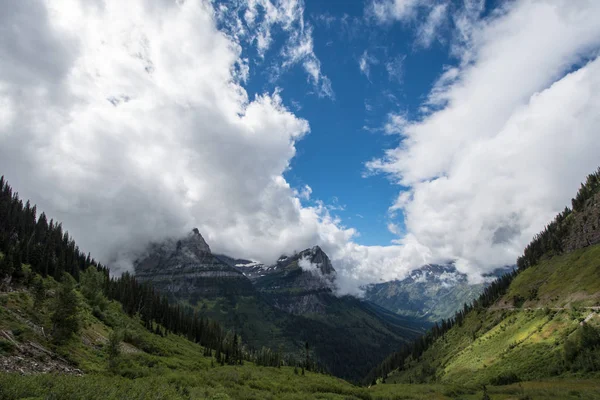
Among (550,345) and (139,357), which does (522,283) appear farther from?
(139,357)

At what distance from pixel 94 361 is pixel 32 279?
177 ft

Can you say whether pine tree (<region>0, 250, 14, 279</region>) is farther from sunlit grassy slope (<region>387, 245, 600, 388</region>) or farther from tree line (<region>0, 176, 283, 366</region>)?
sunlit grassy slope (<region>387, 245, 600, 388</region>)

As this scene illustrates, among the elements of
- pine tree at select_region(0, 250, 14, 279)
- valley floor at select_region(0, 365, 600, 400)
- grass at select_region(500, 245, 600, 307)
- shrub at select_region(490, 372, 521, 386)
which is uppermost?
grass at select_region(500, 245, 600, 307)

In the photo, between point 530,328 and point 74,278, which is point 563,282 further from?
point 74,278

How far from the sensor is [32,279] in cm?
8919

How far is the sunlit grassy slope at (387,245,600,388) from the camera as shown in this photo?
87.0 m

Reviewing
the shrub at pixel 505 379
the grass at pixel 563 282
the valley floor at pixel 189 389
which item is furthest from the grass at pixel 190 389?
the grass at pixel 563 282

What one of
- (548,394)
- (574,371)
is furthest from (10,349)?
(574,371)

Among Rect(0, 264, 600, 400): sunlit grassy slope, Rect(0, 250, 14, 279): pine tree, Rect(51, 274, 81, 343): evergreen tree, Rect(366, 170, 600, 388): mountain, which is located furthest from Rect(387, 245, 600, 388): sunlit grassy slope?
Rect(0, 250, 14, 279): pine tree

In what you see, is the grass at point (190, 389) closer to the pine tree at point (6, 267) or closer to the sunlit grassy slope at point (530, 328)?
the sunlit grassy slope at point (530, 328)

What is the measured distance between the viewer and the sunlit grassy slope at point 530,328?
87.0 meters

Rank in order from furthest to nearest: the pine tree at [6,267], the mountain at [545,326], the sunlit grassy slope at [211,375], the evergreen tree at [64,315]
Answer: the pine tree at [6,267] < the mountain at [545,326] < the evergreen tree at [64,315] < the sunlit grassy slope at [211,375]

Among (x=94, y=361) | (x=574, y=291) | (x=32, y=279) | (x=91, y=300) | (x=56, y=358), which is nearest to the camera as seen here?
(x=56, y=358)

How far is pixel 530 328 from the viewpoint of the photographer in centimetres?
11831
